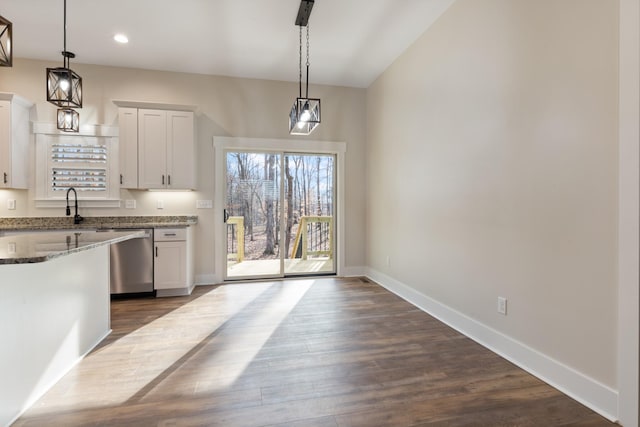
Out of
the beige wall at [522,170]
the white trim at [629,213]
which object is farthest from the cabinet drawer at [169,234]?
the white trim at [629,213]

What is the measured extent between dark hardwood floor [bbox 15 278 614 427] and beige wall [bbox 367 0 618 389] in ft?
1.38

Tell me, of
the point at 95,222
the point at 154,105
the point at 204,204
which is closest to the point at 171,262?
the point at 204,204

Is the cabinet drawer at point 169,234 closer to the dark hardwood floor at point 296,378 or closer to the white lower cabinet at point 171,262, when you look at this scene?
the white lower cabinet at point 171,262

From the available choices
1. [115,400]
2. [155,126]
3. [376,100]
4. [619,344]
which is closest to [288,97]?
[376,100]

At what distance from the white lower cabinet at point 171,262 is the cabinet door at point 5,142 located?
1824 millimetres

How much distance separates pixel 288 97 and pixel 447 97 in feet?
8.35

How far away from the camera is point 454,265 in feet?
9.95

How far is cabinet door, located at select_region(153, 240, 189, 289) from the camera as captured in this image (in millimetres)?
3984

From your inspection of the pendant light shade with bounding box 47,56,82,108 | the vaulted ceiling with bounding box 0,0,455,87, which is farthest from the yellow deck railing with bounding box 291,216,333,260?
the pendant light shade with bounding box 47,56,82,108

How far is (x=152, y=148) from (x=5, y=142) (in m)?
1.58

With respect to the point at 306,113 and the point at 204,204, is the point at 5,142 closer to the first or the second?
the point at 204,204

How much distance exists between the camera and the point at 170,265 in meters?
4.02

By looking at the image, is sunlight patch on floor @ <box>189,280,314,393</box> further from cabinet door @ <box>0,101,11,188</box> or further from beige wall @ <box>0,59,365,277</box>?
cabinet door @ <box>0,101,11,188</box>

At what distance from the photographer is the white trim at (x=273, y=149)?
4.62 meters
